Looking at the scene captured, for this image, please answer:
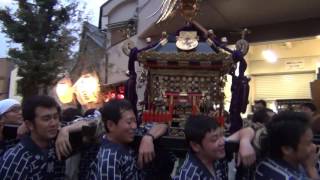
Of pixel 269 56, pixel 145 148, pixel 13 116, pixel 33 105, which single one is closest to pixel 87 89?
pixel 269 56

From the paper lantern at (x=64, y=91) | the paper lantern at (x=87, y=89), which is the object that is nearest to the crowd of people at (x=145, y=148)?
the paper lantern at (x=87, y=89)

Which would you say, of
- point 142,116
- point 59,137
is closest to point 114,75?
point 142,116

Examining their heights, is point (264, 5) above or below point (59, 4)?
below

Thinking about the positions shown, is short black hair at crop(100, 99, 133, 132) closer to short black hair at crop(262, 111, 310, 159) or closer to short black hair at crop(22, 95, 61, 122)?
short black hair at crop(22, 95, 61, 122)

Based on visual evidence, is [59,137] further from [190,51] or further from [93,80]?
[93,80]

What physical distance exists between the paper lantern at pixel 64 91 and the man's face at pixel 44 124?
34.5ft

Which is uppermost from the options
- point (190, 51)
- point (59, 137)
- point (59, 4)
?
point (59, 4)

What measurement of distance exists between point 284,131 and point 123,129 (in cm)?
101

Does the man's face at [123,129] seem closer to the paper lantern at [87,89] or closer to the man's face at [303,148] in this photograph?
the man's face at [303,148]

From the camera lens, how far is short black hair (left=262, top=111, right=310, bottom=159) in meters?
2.21

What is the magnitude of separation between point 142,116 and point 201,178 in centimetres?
161

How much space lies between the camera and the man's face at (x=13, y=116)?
367 centimetres

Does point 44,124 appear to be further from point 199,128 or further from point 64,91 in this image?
point 64,91

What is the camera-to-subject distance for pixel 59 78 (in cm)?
1359
